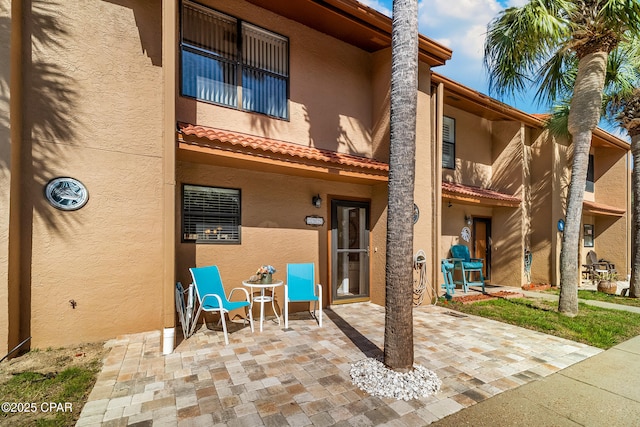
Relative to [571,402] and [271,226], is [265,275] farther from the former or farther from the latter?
[571,402]

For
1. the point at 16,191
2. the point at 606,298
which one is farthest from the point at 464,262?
the point at 16,191

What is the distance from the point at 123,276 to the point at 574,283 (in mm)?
9124

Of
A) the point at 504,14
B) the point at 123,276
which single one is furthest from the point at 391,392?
the point at 504,14

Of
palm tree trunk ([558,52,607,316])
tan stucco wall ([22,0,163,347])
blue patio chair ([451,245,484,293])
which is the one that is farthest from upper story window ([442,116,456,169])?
tan stucco wall ([22,0,163,347])

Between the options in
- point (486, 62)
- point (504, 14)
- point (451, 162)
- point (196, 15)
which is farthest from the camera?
point (451, 162)

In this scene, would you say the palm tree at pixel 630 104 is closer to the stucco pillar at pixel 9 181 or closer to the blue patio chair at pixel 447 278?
the blue patio chair at pixel 447 278

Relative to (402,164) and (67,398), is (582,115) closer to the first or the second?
(402,164)

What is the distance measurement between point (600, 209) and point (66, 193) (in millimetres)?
18453

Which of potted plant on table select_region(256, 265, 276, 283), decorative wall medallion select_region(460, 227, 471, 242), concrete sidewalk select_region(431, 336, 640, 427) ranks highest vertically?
decorative wall medallion select_region(460, 227, 471, 242)

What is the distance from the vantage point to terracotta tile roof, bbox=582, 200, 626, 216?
13.0 m

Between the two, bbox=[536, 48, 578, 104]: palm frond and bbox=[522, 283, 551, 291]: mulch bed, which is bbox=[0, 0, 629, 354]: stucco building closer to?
bbox=[536, 48, 578, 104]: palm frond

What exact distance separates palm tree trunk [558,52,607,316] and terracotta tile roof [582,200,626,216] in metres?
7.07

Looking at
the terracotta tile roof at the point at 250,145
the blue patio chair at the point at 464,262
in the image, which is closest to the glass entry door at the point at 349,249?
the terracotta tile roof at the point at 250,145

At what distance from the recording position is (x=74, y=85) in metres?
4.97
